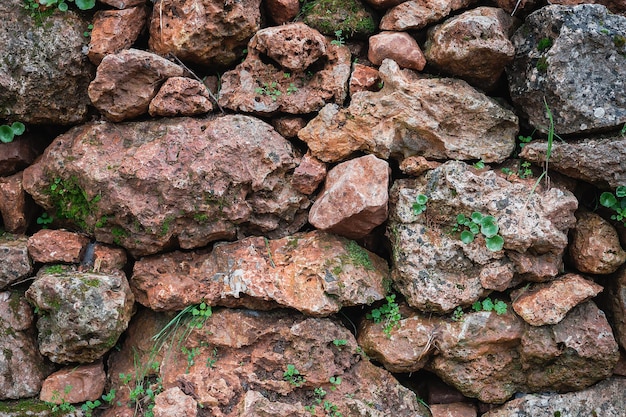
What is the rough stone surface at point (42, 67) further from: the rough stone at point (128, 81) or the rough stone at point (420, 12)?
the rough stone at point (420, 12)

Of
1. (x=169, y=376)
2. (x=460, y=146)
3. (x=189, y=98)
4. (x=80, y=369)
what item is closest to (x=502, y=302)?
(x=460, y=146)

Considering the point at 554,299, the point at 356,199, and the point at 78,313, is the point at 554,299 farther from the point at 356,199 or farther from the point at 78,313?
the point at 78,313

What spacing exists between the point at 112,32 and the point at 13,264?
5.21 feet

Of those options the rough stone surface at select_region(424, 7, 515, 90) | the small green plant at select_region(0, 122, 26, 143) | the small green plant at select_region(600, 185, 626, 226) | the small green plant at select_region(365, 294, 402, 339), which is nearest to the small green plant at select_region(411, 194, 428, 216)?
the small green plant at select_region(365, 294, 402, 339)

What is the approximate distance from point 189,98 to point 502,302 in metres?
2.29

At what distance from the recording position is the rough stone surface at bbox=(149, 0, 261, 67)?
3254 mm

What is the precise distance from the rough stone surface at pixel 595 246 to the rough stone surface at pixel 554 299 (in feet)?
0.32

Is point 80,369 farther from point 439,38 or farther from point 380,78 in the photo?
point 439,38

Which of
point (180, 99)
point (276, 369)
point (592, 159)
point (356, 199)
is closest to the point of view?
point (592, 159)

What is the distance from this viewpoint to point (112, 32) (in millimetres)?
3301

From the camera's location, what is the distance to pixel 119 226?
329 cm

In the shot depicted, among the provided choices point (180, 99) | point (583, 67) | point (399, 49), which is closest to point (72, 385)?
point (180, 99)

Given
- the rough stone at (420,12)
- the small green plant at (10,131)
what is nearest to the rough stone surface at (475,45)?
the rough stone at (420,12)

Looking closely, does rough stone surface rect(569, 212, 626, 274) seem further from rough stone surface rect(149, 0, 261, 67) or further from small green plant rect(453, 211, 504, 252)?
rough stone surface rect(149, 0, 261, 67)
